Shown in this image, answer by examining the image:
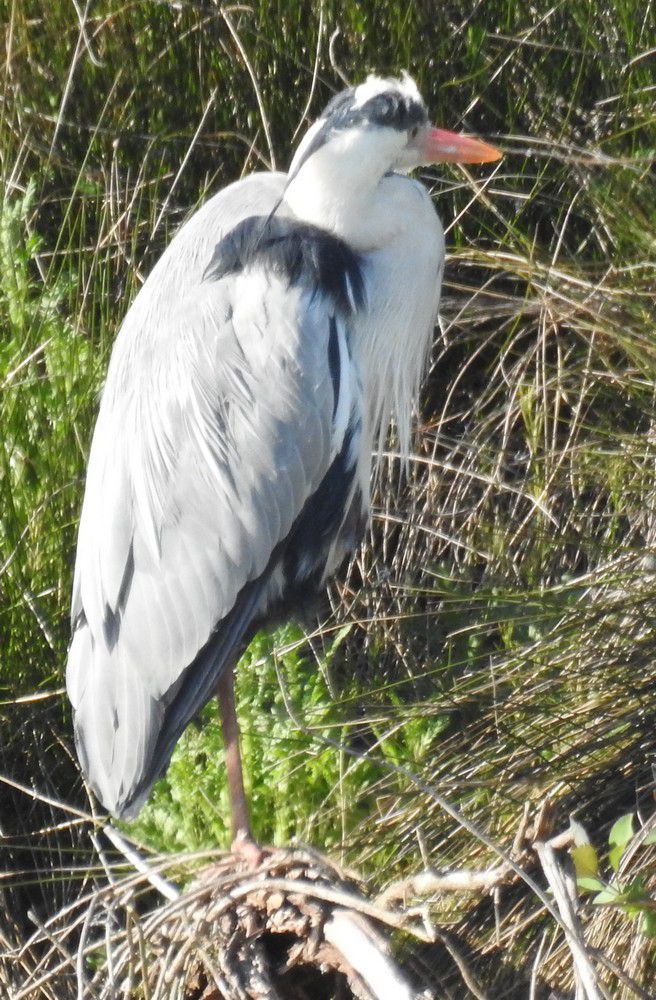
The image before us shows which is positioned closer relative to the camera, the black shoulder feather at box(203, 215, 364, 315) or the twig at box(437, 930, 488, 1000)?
the twig at box(437, 930, 488, 1000)

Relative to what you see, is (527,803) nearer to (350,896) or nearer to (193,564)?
(350,896)

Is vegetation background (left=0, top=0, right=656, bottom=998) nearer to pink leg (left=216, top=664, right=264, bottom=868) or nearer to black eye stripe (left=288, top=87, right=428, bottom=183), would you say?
pink leg (left=216, top=664, right=264, bottom=868)

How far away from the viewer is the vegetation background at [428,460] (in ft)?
8.19

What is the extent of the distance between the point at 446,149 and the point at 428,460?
0.82 metres

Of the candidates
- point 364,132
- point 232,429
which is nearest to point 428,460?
point 232,429

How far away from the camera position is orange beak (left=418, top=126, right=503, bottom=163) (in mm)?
2635

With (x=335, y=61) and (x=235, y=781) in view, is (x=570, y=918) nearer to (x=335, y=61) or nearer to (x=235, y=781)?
(x=235, y=781)

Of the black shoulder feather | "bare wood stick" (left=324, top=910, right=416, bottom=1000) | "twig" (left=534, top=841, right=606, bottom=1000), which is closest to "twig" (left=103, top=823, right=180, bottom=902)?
"bare wood stick" (left=324, top=910, right=416, bottom=1000)

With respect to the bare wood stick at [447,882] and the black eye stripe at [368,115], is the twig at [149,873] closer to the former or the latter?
the bare wood stick at [447,882]

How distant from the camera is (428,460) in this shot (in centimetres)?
321

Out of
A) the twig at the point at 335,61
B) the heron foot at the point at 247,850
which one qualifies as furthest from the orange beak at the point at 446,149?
the heron foot at the point at 247,850

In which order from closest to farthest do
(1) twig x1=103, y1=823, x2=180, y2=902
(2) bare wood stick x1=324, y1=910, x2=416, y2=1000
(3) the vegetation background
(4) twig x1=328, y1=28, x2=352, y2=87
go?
1. (2) bare wood stick x1=324, y1=910, x2=416, y2=1000
2. (1) twig x1=103, y1=823, x2=180, y2=902
3. (3) the vegetation background
4. (4) twig x1=328, y1=28, x2=352, y2=87

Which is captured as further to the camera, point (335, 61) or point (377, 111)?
point (335, 61)

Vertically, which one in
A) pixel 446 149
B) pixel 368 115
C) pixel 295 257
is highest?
pixel 368 115
